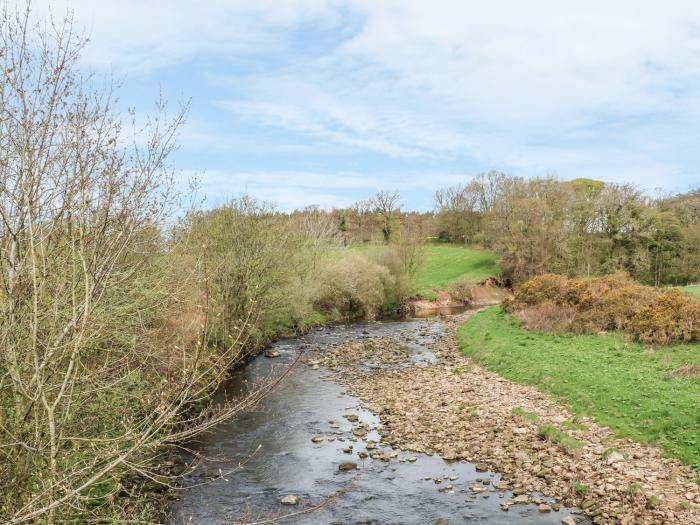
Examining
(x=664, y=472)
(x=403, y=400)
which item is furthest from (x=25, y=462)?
(x=403, y=400)

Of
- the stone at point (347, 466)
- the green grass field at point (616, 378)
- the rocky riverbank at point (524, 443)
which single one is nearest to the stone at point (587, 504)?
the rocky riverbank at point (524, 443)

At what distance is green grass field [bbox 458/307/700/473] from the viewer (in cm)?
1419

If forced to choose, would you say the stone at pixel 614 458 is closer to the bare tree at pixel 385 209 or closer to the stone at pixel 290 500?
the stone at pixel 290 500

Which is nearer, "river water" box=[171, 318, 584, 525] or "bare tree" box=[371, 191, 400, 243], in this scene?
"river water" box=[171, 318, 584, 525]

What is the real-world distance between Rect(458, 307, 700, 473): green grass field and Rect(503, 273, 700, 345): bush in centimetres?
95

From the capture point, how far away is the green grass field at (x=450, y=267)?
59644 millimetres

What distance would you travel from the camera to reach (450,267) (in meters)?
69.7

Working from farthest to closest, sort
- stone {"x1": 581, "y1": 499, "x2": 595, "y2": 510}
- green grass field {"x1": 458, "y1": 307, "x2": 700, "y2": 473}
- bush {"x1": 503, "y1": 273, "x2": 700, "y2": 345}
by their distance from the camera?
bush {"x1": 503, "y1": 273, "x2": 700, "y2": 345} → green grass field {"x1": 458, "y1": 307, "x2": 700, "y2": 473} → stone {"x1": 581, "y1": 499, "x2": 595, "y2": 510}

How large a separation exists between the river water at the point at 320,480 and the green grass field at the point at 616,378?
170 inches

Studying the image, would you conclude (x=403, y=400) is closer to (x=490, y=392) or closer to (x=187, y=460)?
(x=490, y=392)

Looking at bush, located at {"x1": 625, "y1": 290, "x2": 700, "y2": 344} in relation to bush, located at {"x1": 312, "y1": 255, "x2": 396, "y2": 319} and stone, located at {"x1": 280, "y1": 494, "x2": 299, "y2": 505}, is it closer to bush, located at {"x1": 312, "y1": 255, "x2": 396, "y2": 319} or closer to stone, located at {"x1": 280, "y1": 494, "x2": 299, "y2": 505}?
stone, located at {"x1": 280, "y1": 494, "x2": 299, "y2": 505}

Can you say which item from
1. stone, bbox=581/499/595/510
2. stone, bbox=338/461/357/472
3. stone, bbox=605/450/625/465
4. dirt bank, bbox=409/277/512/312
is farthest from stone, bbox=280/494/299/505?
dirt bank, bbox=409/277/512/312

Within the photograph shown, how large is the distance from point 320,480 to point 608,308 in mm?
19111

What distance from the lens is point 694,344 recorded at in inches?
832
